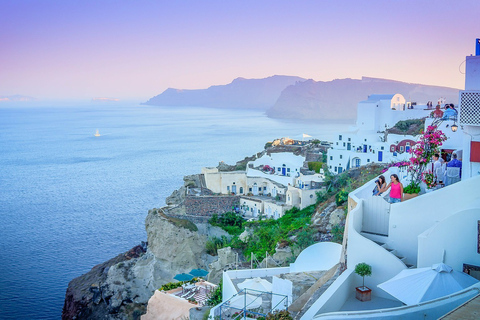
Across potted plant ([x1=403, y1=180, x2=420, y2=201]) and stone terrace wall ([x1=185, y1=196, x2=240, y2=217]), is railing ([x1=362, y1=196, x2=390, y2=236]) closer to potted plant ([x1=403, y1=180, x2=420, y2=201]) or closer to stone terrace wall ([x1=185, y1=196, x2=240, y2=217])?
potted plant ([x1=403, y1=180, x2=420, y2=201])

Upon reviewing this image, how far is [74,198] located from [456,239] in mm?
33873

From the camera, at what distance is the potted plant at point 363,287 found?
237 inches

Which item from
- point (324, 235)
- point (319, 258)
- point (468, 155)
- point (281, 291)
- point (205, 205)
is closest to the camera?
point (468, 155)

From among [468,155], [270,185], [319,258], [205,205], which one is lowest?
[205,205]

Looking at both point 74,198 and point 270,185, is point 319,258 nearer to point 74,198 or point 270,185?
point 270,185

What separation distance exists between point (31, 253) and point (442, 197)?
2303 centimetres

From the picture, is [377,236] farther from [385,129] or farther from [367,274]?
[385,129]

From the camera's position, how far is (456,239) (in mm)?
5641

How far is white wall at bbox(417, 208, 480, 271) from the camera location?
5.60m

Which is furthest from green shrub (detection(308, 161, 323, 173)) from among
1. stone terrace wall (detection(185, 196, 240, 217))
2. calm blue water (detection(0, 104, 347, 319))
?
calm blue water (detection(0, 104, 347, 319))

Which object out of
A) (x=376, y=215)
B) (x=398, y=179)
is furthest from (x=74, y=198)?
(x=398, y=179)

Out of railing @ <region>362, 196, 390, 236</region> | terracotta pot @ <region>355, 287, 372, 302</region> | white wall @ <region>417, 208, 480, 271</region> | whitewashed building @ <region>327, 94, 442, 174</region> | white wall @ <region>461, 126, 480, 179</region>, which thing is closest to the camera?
white wall @ <region>417, 208, 480, 271</region>

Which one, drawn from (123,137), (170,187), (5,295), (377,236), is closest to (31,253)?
(5,295)

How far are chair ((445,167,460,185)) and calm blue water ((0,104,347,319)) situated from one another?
16232 mm
